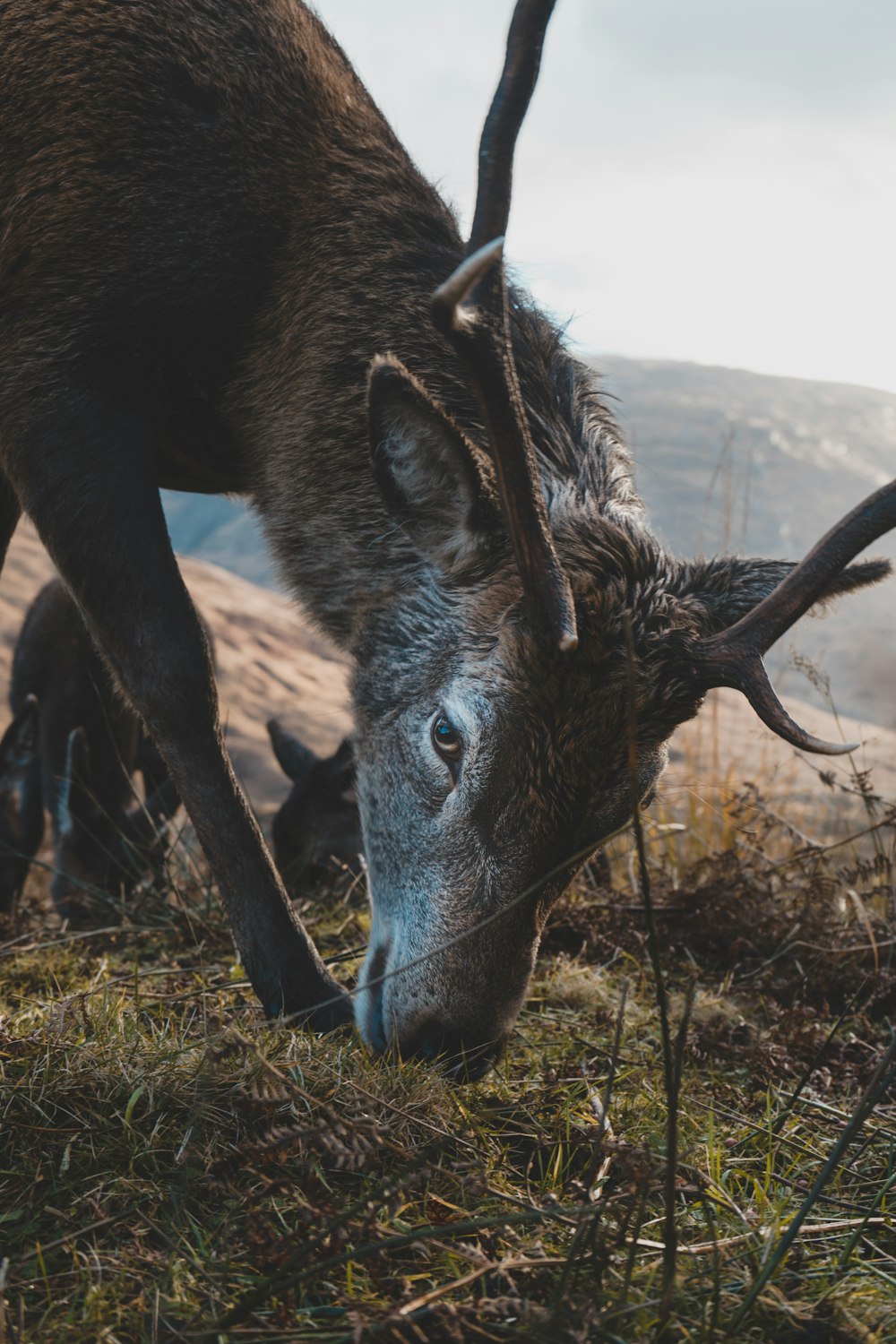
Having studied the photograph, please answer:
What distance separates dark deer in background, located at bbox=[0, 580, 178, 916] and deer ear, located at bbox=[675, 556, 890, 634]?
2681mm

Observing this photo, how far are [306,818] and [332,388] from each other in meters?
2.11

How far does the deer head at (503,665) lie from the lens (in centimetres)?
241

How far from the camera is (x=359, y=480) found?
3146 mm

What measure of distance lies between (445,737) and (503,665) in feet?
0.83

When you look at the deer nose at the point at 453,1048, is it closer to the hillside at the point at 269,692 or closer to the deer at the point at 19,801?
the deer at the point at 19,801

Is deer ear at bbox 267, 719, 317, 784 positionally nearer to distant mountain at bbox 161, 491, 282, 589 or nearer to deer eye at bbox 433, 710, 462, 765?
deer eye at bbox 433, 710, 462, 765

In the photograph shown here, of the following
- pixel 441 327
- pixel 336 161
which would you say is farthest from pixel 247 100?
pixel 441 327

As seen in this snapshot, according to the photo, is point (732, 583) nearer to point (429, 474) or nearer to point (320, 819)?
point (429, 474)

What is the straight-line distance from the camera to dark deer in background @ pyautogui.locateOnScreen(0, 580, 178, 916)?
15.9ft

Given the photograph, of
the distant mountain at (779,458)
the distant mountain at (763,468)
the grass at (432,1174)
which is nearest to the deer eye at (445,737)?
the grass at (432,1174)

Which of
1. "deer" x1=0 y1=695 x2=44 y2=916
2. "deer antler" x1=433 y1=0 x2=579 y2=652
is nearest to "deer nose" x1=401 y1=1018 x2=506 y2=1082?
"deer antler" x1=433 y1=0 x2=579 y2=652

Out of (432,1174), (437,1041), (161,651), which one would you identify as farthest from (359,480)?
(432,1174)

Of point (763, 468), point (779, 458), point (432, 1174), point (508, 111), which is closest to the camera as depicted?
point (432, 1174)

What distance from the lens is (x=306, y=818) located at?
184 inches
